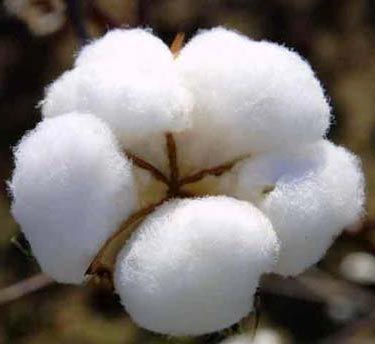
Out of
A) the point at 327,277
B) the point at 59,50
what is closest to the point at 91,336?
the point at 327,277

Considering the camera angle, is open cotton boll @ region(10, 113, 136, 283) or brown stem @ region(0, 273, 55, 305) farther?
brown stem @ region(0, 273, 55, 305)

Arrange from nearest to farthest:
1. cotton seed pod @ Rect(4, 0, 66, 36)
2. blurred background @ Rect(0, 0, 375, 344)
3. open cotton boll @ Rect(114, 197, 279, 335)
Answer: open cotton boll @ Rect(114, 197, 279, 335)
cotton seed pod @ Rect(4, 0, 66, 36)
blurred background @ Rect(0, 0, 375, 344)

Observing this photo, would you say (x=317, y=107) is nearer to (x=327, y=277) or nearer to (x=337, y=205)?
(x=337, y=205)

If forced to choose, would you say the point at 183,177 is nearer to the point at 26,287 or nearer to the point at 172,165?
the point at 172,165

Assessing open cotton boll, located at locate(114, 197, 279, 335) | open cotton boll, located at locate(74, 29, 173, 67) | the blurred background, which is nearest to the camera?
open cotton boll, located at locate(114, 197, 279, 335)

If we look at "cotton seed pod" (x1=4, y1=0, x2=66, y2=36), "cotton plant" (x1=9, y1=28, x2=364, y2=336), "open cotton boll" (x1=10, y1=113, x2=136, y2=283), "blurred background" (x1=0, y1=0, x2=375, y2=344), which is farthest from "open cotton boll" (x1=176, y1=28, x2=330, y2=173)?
"blurred background" (x1=0, y1=0, x2=375, y2=344)

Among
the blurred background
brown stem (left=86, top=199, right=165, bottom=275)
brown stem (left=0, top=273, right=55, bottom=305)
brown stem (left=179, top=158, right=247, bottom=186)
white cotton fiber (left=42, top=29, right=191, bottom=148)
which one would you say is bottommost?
the blurred background

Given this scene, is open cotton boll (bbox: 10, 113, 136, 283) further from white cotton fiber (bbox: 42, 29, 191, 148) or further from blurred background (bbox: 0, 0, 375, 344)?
blurred background (bbox: 0, 0, 375, 344)
